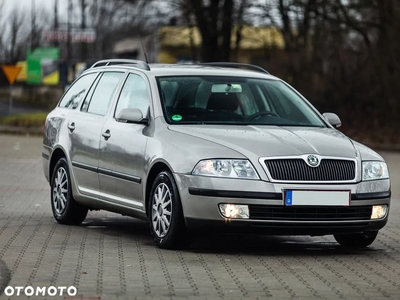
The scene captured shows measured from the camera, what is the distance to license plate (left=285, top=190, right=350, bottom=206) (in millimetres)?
9445

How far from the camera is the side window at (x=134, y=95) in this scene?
1092 centimetres

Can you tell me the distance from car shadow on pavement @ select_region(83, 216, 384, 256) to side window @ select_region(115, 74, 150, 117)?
1.16m

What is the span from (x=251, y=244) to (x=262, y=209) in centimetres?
122

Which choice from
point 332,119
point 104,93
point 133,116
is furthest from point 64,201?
point 332,119

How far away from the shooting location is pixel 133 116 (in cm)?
1053

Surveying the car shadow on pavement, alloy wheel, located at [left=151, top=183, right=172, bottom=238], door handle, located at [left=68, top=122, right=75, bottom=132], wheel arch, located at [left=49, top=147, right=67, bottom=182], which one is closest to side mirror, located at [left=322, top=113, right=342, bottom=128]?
the car shadow on pavement

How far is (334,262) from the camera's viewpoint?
9430 mm

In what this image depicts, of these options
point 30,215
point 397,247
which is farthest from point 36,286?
point 30,215

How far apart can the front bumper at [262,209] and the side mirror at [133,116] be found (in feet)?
3.35

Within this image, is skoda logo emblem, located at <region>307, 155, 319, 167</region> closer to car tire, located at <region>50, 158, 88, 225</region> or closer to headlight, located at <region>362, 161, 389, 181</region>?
headlight, located at <region>362, 161, 389, 181</region>

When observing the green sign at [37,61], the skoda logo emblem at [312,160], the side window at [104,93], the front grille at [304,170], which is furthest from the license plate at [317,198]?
the green sign at [37,61]

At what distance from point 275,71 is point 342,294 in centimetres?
3011

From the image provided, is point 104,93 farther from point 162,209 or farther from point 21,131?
point 21,131

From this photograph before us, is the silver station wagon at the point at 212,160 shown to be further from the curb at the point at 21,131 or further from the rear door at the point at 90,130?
the curb at the point at 21,131
